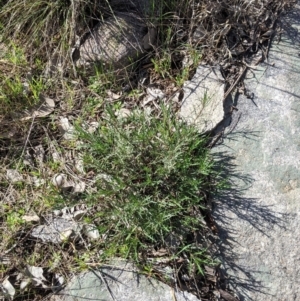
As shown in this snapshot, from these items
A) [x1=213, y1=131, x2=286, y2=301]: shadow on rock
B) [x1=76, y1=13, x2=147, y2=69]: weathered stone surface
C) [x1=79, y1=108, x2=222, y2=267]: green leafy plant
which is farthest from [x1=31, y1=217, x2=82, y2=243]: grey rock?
[x1=76, y1=13, x2=147, y2=69]: weathered stone surface

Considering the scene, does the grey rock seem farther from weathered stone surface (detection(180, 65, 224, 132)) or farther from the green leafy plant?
weathered stone surface (detection(180, 65, 224, 132))

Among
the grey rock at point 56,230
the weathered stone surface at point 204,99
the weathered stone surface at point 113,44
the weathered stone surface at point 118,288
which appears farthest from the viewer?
the weathered stone surface at point 113,44

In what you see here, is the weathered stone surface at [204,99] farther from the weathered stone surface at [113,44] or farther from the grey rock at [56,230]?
the grey rock at [56,230]

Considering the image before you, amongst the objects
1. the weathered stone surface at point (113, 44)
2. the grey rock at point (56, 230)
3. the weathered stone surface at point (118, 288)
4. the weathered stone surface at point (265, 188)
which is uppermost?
the weathered stone surface at point (113, 44)

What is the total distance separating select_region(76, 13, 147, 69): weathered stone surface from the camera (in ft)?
8.98

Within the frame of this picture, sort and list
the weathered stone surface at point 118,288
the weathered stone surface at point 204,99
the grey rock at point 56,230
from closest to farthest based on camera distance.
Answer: the weathered stone surface at point 118,288 < the grey rock at point 56,230 < the weathered stone surface at point 204,99

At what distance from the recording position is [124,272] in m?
2.35

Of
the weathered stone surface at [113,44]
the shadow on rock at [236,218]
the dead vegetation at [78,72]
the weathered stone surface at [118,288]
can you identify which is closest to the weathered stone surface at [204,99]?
the dead vegetation at [78,72]

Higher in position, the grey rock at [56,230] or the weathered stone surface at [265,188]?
the weathered stone surface at [265,188]

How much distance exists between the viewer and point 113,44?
2.75m

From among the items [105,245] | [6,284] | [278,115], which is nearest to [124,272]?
[105,245]

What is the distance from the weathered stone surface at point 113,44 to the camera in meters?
2.74

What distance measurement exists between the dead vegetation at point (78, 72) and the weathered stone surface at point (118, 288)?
0.45 meters

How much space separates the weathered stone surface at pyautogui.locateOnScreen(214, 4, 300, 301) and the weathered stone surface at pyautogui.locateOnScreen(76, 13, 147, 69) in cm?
62
